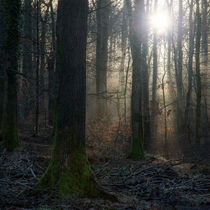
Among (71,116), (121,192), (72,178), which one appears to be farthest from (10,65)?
(121,192)

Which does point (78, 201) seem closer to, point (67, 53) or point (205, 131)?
point (67, 53)

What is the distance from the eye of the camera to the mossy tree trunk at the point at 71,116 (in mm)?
5418

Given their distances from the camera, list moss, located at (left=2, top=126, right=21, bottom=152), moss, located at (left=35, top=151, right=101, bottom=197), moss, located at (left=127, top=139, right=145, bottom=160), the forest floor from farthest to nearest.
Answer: moss, located at (left=127, top=139, right=145, bottom=160) → moss, located at (left=2, top=126, right=21, bottom=152) → moss, located at (left=35, top=151, right=101, bottom=197) → the forest floor

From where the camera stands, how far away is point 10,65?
10820 millimetres

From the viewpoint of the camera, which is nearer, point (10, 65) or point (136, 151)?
point (10, 65)

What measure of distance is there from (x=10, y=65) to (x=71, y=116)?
652 cm

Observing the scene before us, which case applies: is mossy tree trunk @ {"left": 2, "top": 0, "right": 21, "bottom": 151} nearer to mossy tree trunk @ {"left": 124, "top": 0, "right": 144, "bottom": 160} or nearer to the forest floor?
the forest floor

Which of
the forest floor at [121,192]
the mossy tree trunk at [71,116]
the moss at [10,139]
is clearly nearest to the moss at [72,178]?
the mossy tree trunk at [71,116]

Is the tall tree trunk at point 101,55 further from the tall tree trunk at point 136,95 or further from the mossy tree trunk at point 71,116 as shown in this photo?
the mossy tree trunk at point 71,116

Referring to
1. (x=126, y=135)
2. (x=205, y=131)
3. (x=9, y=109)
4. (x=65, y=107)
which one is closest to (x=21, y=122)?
(x=126, y=135)

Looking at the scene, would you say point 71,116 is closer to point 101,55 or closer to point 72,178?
point 72,178

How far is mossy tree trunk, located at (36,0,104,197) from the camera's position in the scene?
17.8 ft

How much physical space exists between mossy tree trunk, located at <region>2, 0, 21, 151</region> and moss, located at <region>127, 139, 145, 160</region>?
16.9ft

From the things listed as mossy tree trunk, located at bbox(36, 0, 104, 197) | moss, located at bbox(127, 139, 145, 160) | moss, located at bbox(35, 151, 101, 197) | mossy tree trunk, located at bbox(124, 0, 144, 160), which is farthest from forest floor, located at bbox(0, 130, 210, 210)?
mossy tree trunk, located at bbox(124, 0, 144, 160)
